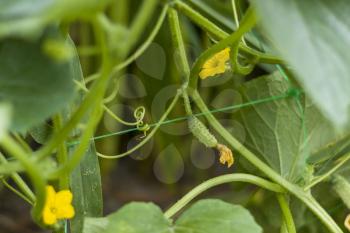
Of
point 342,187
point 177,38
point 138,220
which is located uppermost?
point 177,38

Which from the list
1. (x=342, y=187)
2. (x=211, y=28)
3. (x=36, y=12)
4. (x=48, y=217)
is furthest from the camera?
(x=342, y=187)

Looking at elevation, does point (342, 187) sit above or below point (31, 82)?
below

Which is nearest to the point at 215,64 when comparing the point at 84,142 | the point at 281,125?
the point at 281,125

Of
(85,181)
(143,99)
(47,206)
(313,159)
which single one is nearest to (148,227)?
(47,206)

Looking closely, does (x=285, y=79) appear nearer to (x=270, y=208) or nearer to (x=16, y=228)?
(x=270, y=208)

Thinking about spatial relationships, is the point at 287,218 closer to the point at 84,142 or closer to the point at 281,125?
the point at 281,125

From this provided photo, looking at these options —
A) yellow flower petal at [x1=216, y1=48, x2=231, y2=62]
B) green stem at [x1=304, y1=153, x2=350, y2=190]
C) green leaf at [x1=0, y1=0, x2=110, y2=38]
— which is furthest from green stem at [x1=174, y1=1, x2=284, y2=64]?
green leaf at [x1=0, y1=0, x2=110, y2=38]

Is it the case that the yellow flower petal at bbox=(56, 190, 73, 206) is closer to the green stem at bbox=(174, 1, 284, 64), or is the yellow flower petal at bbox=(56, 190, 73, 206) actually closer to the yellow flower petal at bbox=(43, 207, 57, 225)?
the yellow flower petal at bbox=(43, 207, 57, 225)

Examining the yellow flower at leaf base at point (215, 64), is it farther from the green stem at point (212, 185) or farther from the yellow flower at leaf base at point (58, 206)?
the yellow flower at leaf base at point (58, 206)
